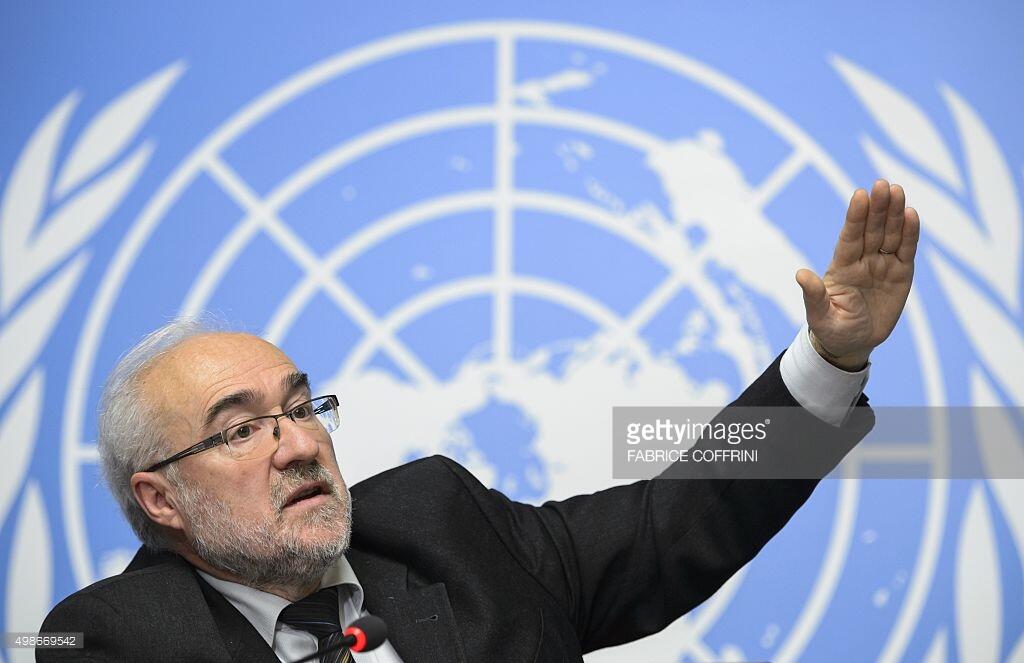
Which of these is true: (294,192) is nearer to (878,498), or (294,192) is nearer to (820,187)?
(820,187)

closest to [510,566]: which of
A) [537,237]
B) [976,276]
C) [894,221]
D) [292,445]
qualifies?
[292,445]

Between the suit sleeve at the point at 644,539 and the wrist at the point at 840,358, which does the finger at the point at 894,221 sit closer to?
the wrist at the point at 840,358

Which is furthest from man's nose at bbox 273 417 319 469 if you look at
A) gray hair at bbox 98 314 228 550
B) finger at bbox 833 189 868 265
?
finger at bbox 833 189 868 265

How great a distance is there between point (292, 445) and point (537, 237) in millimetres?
1348

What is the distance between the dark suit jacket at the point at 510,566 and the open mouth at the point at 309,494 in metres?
0.21

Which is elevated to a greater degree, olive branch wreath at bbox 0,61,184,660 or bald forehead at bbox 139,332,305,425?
olive branch wreath at bbox 0,61,184,660

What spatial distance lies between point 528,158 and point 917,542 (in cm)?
147

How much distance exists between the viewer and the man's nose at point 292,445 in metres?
1.86

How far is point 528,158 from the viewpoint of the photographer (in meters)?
3.08

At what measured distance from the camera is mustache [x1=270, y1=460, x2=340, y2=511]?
1.85 metres

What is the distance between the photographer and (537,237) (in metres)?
3.05

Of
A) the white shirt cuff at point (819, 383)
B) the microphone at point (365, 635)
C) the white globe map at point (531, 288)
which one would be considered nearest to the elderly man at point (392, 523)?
the white shirt cuff at point (819, 383)

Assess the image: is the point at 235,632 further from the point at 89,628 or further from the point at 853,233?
the point at 853,233

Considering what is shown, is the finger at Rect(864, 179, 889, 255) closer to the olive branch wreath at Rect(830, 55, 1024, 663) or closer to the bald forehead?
the bald forehead
